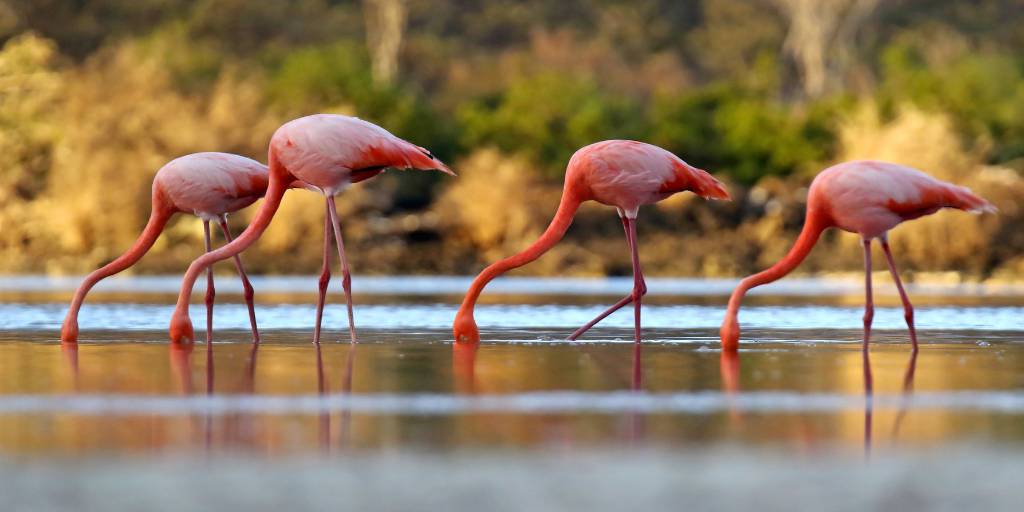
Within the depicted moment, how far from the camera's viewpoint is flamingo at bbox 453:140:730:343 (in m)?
11.4

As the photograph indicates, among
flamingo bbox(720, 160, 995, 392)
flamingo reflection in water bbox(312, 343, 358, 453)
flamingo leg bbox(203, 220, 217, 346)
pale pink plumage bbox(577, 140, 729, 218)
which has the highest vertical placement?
pale pink plumage bbox(577, 140, 729, 218)

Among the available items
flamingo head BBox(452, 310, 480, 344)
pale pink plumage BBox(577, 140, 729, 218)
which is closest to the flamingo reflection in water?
flamingo head BBox(452, 310, 480, 344)

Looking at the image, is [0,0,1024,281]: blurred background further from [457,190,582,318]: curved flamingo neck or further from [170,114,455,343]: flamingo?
[170,114,455,343]: flamingo

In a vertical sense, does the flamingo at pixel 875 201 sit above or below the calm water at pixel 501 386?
above

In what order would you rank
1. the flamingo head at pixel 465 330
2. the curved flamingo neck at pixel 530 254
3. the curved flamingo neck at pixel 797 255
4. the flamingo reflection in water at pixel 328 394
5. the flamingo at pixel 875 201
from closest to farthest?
the flamingo reflection in water at pixel 328 394 < the flamingo at pixel 875 201 < the curved flamingo neck at pixel 797 255 < the flamingo head at pixel 465 330 < the curved flamingo neck at pixel 530 254

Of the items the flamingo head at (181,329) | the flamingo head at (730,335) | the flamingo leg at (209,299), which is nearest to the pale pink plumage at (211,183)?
the flamingo leg at (209,299)

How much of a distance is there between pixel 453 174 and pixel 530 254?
1.01 meters

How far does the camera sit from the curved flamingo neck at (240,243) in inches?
429

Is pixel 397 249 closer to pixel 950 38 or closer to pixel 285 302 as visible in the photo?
pixel 285 302

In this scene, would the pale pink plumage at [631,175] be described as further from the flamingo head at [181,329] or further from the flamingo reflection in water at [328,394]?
the flamingo head at [181,329]

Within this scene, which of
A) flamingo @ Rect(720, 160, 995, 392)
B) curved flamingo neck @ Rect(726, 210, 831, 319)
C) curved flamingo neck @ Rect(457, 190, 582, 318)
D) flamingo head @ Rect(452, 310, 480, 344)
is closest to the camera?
flamingo @ Rect(720, 160, 995, 392)

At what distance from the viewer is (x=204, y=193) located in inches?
447

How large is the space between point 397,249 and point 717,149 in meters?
7.43

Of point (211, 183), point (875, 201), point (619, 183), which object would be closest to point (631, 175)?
point (619, 183)
